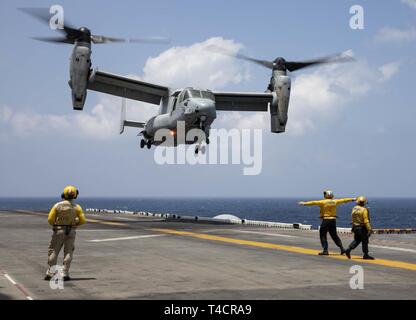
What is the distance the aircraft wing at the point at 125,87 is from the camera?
39.5 meters

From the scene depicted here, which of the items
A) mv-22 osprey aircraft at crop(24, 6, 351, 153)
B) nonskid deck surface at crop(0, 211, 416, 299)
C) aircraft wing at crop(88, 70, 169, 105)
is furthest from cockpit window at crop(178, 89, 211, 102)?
nonskid deck surface at crop(0, 211, 416, 299)

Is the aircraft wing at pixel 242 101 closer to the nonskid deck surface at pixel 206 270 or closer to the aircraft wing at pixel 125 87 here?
the aircraft wing at pixel 125 87

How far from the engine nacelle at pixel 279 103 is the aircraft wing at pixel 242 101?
1253 mm

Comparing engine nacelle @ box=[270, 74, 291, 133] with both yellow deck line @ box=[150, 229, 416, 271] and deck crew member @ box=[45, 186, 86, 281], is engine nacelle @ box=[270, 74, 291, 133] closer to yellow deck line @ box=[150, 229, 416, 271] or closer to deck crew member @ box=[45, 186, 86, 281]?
yellow deck line @ box=[150, 229, 416, 271]

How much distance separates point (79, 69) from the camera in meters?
33.3

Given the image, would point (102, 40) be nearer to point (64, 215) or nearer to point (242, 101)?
point (242, 101)

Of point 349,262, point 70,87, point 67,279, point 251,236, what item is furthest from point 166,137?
point 67,279

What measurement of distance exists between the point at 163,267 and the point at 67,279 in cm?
285

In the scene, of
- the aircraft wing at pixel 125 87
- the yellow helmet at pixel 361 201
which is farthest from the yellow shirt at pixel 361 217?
the aircraft wing at pixel 125 87

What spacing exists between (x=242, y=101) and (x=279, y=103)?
4.85 metres

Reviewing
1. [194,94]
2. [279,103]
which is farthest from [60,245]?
[279,103]

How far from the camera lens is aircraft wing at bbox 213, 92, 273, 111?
4259 cm

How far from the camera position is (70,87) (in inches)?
1352
